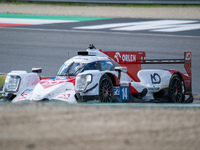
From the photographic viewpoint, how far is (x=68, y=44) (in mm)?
16000

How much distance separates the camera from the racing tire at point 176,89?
29.3 feet

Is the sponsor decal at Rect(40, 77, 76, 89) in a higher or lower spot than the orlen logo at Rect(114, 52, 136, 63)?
lower

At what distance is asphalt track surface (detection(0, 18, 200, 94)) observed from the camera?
45.0 feet

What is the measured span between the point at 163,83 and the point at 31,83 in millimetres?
2743

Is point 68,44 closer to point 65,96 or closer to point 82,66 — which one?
point 82,66

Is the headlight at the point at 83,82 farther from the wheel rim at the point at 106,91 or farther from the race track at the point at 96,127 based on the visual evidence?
the race track at the point at 96,127

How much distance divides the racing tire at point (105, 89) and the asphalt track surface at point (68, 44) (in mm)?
4834

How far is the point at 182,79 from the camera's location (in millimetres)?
9281

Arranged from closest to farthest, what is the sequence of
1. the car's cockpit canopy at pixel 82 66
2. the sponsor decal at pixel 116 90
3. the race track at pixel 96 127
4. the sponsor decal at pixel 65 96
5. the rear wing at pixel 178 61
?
the race track at pixel 96 127 < the sponsor decal at pixel 65 96 < the sponsor decal at pixel 116 90 < the car's cockpit canopy at pixel 82 66 < the rear wing at pixel 178 61

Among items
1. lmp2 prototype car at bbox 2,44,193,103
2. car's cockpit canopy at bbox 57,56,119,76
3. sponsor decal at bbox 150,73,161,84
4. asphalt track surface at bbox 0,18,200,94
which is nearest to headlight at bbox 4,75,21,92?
lmp2 prototype car at bbox 2,44,193,103

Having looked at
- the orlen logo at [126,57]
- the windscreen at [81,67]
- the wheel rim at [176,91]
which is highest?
Result: the orlen logo at [126,57]

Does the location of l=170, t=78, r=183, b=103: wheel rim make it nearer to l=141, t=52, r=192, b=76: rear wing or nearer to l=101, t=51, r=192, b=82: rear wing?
l=141, t=52, r=192, b=76: rear wing

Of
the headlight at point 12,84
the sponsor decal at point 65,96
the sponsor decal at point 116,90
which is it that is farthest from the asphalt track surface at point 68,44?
the sponsor decal at point 65,96

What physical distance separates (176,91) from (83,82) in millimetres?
2710
